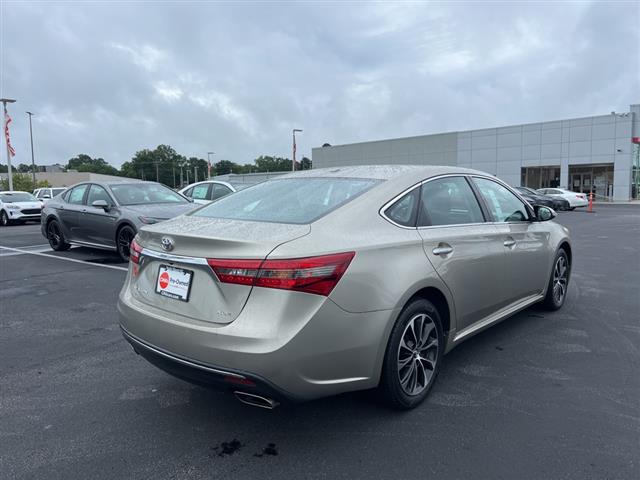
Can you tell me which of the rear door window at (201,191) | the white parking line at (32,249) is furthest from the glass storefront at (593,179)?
the white parking line at (32,249)

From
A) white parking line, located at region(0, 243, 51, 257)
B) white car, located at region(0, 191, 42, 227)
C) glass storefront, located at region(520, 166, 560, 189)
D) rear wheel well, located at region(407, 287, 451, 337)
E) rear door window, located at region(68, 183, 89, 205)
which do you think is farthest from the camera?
glass storefront, located at region(520, 166, 560, 189)

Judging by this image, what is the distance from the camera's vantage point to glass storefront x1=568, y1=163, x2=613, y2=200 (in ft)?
136

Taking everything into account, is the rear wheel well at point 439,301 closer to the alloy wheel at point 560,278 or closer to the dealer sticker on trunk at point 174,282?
the dealer sticker on trunk at point 174,282

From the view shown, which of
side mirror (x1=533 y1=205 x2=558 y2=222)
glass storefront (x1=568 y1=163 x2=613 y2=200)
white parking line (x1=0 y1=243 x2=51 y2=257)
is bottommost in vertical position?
white parking line (x1=0 y1=243 x2=51 y2=257)

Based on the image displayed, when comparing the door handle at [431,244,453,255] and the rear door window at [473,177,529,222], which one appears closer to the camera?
the door handle at [431,244,453,255]

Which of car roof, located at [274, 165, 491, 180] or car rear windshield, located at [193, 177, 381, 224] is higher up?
car roof, located at [274, 165, 491, 180]

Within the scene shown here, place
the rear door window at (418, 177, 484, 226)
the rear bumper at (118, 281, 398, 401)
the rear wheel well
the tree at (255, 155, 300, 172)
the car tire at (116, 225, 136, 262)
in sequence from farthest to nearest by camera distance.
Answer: the tree at (255, 155, 300, 172), the car tire at (116, 225, 136, 262), the rear door window at (418, 177, 484, 226), the rear wheel well, the rear bumper at (118, 281, 398, 401)

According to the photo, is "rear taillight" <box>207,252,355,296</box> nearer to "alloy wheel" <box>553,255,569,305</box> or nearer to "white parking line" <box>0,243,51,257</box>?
"alloy wheel" <box>553,255,569,305</box>

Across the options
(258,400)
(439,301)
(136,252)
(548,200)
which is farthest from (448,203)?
(548,200)

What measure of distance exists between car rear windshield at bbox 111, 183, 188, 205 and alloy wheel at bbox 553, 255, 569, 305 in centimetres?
694

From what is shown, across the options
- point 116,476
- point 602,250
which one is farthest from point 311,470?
point 602,250

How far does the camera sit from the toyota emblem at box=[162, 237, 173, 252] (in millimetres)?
2955

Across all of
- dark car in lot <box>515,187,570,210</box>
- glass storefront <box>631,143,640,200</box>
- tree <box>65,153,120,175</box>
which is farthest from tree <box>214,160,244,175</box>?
dark car in lot <box>515,187,570,210</box>

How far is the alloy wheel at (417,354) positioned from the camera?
316 cm
